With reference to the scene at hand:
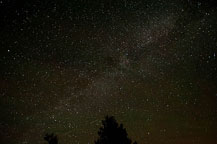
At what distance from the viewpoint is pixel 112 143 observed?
47.2ft

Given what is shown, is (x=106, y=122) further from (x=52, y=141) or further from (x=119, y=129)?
(x=52, y=141)

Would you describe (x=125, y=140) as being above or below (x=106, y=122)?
below

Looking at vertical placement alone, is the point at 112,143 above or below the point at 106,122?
below

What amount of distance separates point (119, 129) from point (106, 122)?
0.91m

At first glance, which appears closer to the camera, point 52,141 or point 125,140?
point 125,140

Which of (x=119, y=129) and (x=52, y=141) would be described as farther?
(x=52, y=141)

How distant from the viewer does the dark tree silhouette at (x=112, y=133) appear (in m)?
14.3

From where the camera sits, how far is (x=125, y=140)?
14.2 meters

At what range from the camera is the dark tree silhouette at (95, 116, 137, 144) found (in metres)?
14.3

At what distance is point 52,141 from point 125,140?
4789 millimetres

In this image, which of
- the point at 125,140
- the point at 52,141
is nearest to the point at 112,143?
the point at 125,140

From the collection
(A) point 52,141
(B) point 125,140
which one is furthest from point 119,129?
(A) point 52,141

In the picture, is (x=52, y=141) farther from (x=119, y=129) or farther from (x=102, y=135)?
(x=119, y=129)

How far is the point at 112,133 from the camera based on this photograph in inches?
576
